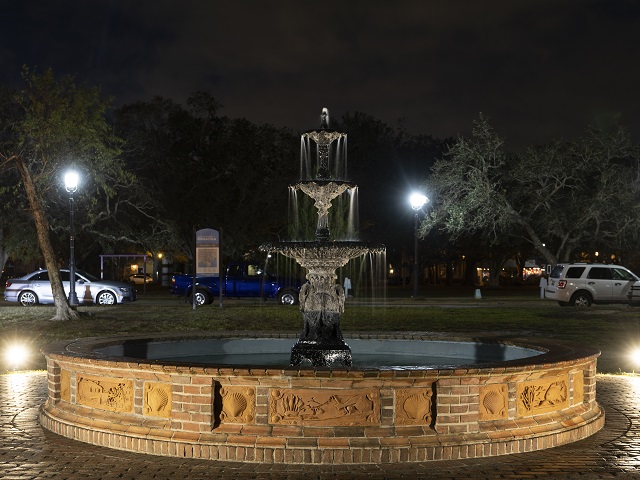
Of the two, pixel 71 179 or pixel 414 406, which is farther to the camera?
pixel 71 179

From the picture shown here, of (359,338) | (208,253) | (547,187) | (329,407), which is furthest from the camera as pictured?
(547,187)

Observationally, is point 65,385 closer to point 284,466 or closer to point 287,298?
point 284,466

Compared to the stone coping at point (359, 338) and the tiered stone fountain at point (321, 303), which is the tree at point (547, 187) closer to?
the stone coping at point (359, 338)

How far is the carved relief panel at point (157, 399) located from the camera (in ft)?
26.9

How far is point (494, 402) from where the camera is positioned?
27.1 ft

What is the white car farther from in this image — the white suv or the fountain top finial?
the fountain top finial

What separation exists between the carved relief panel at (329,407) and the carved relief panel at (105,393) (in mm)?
1595

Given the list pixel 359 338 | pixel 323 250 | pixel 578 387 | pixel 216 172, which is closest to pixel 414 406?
pixel 578 387

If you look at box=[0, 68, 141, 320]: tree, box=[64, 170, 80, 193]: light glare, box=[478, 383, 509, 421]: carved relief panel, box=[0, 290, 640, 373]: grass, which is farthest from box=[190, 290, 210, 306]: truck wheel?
box=[478, 383, 509, 421]: carved relief panel

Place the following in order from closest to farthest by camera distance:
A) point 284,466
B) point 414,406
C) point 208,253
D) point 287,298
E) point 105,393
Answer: point 284,466, point 414,406, point 105,393, point 208,253, point 287,298

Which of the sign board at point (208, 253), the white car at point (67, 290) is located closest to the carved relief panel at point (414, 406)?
the sign board at point (208, 253)

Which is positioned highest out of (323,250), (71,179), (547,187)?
(547,187)

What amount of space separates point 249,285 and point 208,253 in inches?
235

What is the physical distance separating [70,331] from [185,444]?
15.6 m
